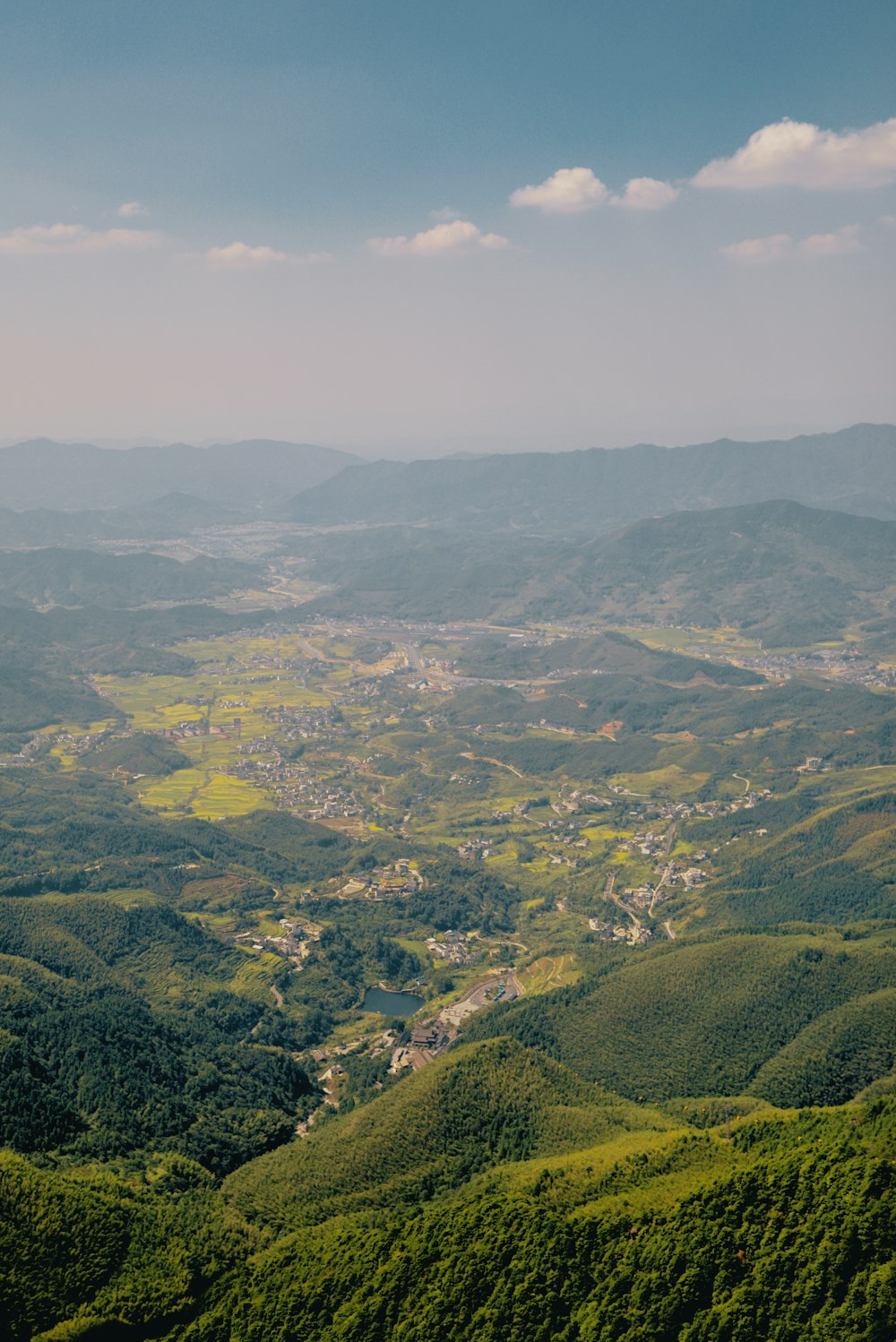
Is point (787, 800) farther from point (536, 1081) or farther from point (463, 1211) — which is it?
point (463, 1211)

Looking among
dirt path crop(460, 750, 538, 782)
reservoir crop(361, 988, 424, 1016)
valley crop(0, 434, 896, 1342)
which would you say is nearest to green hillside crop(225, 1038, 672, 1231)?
valley crop(0, 434, 896, 1342)

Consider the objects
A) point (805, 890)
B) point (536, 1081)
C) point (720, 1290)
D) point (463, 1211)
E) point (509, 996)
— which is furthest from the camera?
point (805, 890)

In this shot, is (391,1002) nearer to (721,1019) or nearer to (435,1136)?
(721,1019)

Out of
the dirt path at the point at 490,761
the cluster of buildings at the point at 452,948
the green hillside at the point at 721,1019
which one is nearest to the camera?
the green hillside at the point at 721,1019

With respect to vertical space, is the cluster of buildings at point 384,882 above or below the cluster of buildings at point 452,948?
above

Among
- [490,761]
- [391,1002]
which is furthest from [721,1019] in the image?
→ [490,761]

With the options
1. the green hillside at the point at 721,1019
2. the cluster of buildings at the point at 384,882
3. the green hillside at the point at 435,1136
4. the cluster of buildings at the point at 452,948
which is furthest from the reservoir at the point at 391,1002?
the green hillside at the point at 435,1136

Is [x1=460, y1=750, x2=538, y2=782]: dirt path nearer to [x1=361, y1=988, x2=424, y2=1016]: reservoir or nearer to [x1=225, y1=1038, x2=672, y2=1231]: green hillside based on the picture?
[x1=361, y1=988, x2=424, y2=1016]: reservoir

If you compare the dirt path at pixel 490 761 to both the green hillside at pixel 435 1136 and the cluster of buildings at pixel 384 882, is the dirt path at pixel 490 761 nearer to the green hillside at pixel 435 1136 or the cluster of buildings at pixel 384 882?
the cluster of buildings at pixel 384 882

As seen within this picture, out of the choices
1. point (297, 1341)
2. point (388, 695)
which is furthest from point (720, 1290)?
point (388, 695)
